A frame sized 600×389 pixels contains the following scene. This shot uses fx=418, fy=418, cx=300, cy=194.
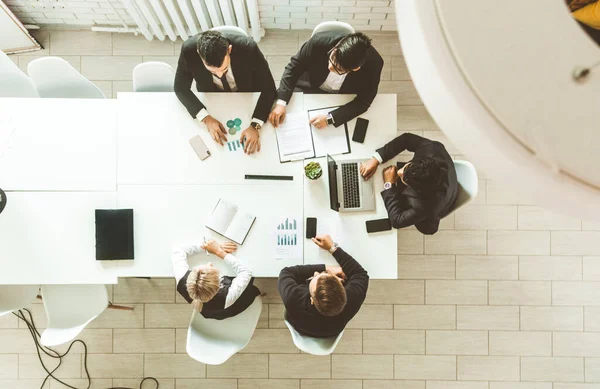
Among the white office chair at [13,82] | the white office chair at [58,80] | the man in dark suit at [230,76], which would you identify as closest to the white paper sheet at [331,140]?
the man in dark suit at [230,76]

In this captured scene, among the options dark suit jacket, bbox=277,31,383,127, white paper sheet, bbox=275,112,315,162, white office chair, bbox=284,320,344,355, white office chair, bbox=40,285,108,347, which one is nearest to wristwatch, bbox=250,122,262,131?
white paper sheet, bbox=275,112,315,162

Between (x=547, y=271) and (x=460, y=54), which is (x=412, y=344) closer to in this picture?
(x=547, y=271)

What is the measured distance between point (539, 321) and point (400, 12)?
3.57m

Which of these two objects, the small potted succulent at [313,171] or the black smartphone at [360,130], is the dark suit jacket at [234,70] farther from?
the black smartphone at [360,130]

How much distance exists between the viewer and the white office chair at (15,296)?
270 centimetres

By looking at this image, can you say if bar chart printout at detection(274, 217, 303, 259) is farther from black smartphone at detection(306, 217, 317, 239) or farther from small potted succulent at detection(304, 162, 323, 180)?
small potted succulent at detection(304, 162, 323, 180)

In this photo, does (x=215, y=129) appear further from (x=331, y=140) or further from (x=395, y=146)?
(x=395, y=146)

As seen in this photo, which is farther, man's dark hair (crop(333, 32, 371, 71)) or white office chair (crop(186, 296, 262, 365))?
white office chair (crop(186, 296, 262, 365))

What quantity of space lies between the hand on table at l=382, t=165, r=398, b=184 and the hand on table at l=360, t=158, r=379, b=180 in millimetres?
70

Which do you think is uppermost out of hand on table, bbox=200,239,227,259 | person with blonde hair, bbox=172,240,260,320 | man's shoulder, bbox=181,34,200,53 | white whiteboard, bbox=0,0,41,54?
white whiteboard, bbox=0,0,41,54

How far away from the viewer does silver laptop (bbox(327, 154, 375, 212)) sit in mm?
2486

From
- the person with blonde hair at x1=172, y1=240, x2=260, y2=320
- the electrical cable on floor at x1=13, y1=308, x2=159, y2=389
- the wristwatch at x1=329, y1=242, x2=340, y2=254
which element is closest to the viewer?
the person with blonde hair at x1=172, y1=240, x2=260, y2=320

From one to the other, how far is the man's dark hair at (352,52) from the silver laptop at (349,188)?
54 centimetres

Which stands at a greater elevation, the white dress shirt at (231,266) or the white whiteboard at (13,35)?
the white whiteboard at (13,35)
